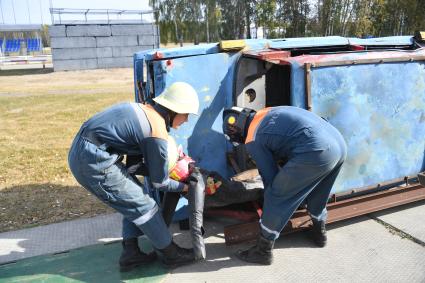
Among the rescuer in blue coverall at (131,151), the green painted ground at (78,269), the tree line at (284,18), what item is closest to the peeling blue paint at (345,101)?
the rescuer in blue coverall at (131,151)

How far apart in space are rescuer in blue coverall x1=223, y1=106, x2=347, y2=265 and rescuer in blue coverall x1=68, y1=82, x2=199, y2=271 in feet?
1.56

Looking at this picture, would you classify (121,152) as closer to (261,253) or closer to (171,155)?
(171,155)

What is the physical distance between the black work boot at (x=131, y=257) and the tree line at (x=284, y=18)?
19754 millimetres

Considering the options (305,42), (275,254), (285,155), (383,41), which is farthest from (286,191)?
(383,41)

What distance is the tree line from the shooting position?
79.3 ft

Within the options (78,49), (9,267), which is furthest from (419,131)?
(78,49)

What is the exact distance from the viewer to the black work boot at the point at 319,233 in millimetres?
3143

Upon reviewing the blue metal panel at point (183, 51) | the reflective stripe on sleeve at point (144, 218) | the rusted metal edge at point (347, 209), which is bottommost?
the rusted metal edge at point (347, 209)

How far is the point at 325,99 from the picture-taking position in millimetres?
3262

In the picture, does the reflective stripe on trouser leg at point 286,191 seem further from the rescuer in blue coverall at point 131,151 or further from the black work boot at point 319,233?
the rescuer in blue coverall at point 131,151

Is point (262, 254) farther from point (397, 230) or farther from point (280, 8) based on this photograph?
point (280, 8)

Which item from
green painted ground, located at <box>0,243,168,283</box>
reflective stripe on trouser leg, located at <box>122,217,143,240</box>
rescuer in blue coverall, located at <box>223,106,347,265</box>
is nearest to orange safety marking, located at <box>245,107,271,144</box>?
rescuer in blue coverall, located at <box>223,106,347,265</box>

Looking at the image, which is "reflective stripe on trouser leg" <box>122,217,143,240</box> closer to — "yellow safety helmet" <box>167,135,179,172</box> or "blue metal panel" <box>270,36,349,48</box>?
"yellow safety helmet" <box>167,135,179,172</box>

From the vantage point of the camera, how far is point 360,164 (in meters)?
3.49
